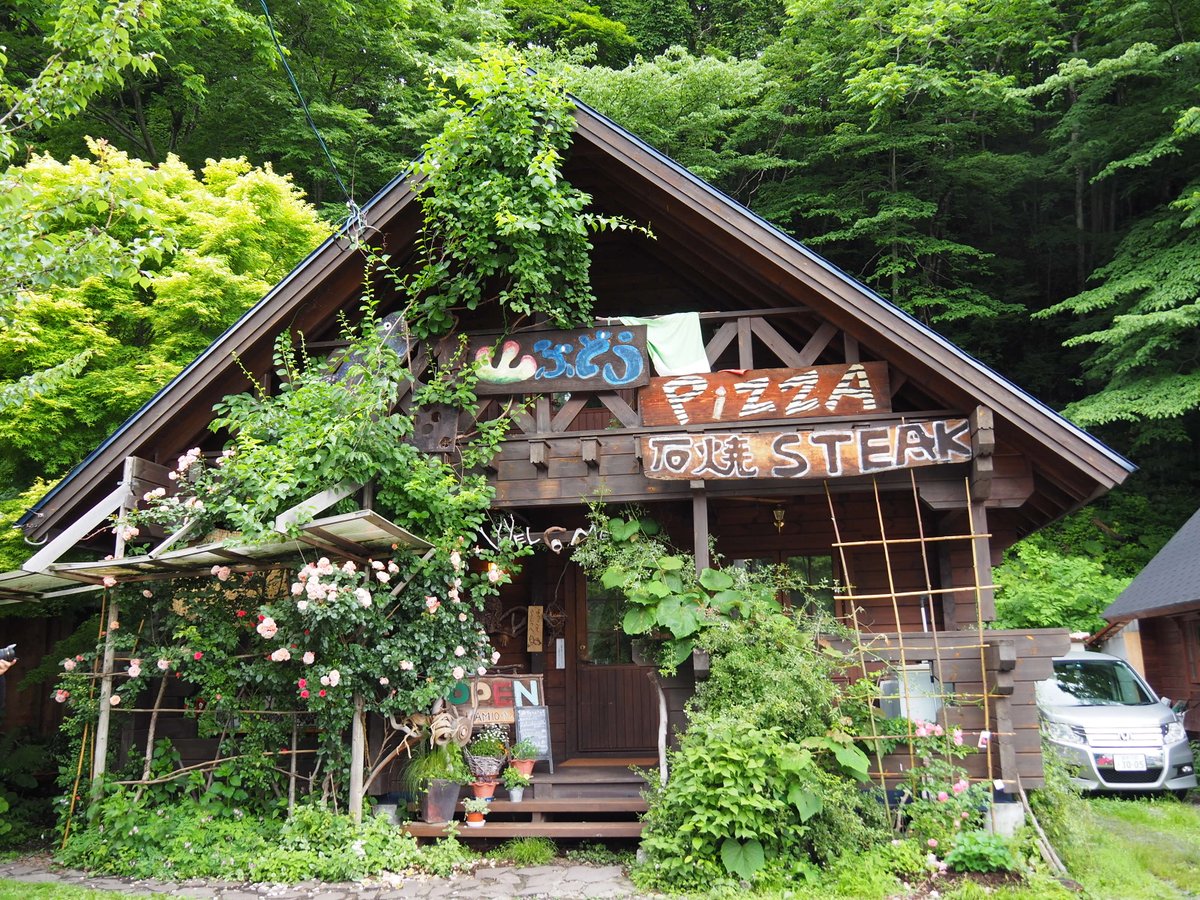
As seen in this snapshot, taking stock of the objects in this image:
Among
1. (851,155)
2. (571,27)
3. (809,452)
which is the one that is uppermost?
(571,27)

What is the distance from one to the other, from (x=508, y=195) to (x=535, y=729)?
5104 mm

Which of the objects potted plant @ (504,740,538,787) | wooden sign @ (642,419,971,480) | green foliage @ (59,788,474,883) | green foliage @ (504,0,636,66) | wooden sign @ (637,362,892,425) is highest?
green foliage @ (504,0,636,66)

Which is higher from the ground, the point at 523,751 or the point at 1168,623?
the point at 1168,623

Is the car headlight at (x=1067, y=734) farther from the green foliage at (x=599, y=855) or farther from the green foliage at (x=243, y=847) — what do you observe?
the green foliage at (x=243, y=847)

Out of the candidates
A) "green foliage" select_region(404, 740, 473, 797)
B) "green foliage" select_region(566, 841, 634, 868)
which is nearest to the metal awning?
"green foliage" select_region(404, 740, 473, 797)

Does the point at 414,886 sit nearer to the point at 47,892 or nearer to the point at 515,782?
the point at 515,782

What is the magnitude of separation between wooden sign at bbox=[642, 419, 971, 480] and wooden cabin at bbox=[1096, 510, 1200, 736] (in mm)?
5529

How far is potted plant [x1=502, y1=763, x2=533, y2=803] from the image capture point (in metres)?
7.77

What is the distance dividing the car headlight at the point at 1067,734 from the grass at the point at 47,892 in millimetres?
10110

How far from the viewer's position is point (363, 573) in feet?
24.1

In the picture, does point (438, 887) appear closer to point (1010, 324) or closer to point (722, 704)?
point (722, 704)

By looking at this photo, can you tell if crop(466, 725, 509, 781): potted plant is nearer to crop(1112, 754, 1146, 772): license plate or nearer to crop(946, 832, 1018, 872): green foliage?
crop(946, 832, 1018, 872): green foliage

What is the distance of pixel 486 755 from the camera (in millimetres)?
7820

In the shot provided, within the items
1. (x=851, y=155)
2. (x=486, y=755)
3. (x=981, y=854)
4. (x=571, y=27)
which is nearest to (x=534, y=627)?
(x=486, y=755)
